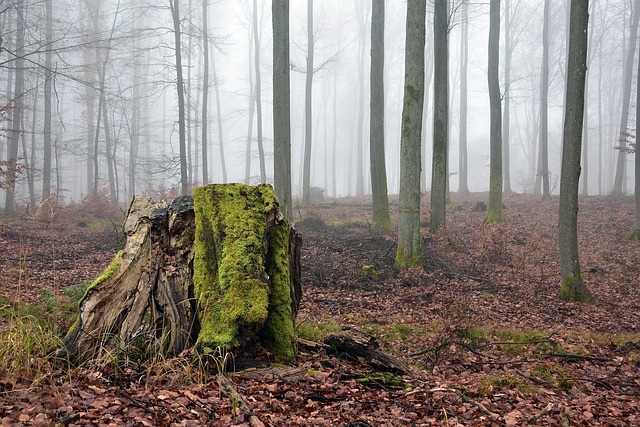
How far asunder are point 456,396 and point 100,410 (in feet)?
9.77

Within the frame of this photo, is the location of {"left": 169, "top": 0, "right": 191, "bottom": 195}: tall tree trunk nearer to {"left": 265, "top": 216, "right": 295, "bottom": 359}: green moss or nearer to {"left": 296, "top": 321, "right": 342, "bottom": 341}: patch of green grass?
{"left": 296, "top": 321, "right": 342, "bottom": 341}: patch of green grass

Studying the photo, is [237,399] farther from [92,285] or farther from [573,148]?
[573,148]

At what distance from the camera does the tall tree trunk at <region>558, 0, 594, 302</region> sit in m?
8.02

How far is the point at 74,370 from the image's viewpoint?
353 cm

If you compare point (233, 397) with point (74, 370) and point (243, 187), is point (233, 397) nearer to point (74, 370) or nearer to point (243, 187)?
point (74, 370)

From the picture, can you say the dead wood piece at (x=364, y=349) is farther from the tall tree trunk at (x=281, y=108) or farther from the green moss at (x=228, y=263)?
the tall tree trunk at (x=281, y=108)

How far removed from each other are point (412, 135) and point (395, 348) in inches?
210

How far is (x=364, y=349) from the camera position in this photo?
15.6 ft

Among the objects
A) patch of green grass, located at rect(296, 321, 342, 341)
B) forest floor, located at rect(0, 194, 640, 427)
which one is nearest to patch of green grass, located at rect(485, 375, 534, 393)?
forest floor, located at rect(0, 194, 640, 427)

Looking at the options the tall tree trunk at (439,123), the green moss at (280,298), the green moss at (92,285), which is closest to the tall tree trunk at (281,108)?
the tall tree trunk at (439,123)

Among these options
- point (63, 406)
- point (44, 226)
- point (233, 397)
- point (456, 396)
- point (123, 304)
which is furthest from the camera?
point (44, 226)

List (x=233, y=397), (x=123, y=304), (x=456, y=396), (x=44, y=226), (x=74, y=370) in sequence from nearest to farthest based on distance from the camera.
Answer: (x=233, y=397) < (x=74, y=370) < (x=456, y=396) < (x=123, y=304) < (x=44, y=226)

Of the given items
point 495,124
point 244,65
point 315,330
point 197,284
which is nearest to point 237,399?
point 197,284

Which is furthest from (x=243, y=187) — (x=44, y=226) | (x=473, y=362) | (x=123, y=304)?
(x=44, y=226)
